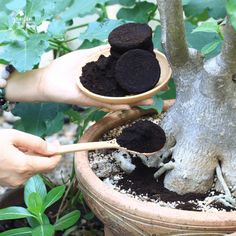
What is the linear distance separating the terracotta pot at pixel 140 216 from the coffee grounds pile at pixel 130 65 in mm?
162

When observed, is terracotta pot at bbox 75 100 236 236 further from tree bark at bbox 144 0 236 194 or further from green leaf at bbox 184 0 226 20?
green leaf at bbox 184 0 226 20

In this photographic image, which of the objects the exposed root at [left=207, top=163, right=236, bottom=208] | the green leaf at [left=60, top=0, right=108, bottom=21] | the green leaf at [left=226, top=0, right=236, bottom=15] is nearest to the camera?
the green leaf at [left=226, top=0, right=236, bottom=15]

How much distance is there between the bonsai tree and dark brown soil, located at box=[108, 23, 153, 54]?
2.1 inches

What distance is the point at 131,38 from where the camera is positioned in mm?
1119

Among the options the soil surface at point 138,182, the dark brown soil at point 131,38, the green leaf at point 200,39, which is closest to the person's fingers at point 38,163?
the soil surface at point 138,182

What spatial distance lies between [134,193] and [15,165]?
0.24 metres

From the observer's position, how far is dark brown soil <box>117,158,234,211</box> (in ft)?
3.45

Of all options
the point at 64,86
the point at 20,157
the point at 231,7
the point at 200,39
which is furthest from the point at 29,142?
the point at 200,39

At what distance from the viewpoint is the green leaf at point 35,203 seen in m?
1.15

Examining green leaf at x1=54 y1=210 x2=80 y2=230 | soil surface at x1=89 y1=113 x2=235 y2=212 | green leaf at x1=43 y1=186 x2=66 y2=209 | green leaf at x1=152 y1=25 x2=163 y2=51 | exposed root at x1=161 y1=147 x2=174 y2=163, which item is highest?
green leaf at x1=152 y1=25 x2=163 y2=51

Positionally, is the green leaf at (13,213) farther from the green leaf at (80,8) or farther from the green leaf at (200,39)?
the green leaf at (200,39)

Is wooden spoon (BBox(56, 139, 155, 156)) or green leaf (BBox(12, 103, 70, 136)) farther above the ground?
wooden spoon (BBox(56, 139, 155, 156))

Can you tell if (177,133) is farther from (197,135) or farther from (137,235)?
(137,235)

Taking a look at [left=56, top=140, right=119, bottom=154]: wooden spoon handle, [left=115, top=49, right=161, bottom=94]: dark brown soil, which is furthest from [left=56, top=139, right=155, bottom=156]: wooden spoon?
[left=115, top=49, right=161, bottom=94]: dark brown soil
